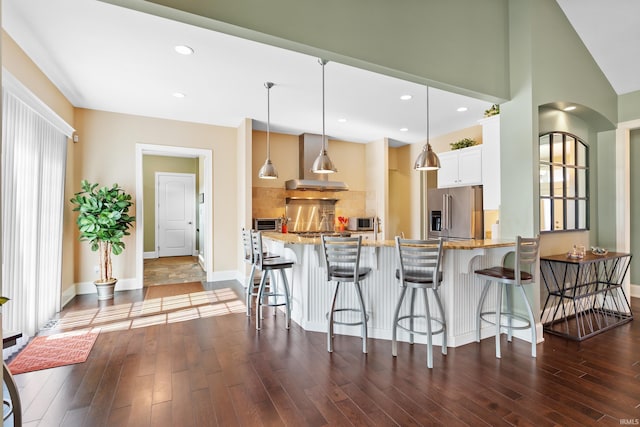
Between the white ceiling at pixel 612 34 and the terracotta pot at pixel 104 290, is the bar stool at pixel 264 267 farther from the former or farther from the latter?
the white ceiling at pixel 612 34

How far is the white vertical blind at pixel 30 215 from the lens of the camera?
2986 millimetres

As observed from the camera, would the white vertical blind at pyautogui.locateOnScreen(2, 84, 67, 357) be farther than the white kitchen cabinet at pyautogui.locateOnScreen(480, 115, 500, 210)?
No

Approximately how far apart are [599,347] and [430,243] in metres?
2.00

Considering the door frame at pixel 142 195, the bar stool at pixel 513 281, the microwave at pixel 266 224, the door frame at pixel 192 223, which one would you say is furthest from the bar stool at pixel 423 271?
the door frame at pixel 192 223

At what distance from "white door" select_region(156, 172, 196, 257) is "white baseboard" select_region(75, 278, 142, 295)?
3558mm

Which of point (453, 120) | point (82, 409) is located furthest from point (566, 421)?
point (453, 120)

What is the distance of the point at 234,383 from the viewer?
242cm

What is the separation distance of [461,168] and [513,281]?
2.81m

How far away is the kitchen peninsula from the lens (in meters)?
3.01

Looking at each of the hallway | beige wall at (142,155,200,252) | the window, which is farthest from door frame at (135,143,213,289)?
the window

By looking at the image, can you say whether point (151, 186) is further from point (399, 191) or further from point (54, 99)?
point (399, 191)

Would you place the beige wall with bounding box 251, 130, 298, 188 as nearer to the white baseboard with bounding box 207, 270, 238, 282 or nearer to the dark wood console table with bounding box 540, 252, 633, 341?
the white baseboard with bounding box 207, 270, 238, 282

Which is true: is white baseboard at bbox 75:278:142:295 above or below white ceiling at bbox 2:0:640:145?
below

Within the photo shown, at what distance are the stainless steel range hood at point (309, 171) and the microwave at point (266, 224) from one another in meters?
0.77
